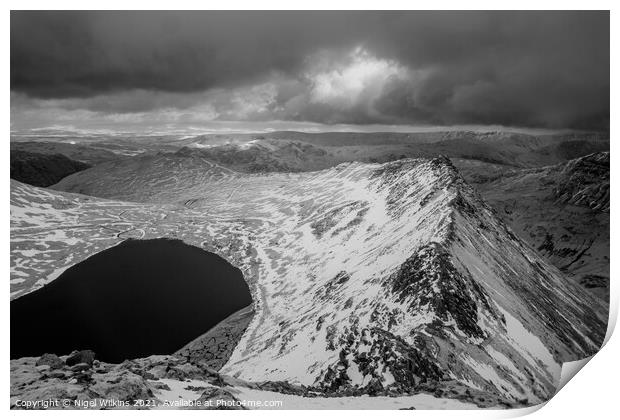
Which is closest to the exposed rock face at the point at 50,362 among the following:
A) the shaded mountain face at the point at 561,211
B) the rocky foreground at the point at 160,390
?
the rocky foreground at the point at 160,390

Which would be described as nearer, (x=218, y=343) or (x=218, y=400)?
(x=218, y=400)

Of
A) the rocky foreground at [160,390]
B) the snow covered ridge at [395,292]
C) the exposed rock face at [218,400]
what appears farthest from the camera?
the snow covered ridge at [395,292]

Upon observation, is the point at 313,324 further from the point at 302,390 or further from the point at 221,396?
the point at 221,396

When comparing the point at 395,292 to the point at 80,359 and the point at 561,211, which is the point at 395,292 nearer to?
the point at 80,359

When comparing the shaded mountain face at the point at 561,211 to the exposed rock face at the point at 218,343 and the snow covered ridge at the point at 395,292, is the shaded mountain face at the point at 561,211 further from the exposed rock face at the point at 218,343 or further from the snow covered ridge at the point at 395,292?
the exposed rock face at the point at 218,343

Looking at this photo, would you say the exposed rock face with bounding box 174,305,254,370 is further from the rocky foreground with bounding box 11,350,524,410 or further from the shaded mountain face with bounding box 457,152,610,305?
the shaded mountain face with bounding box 457,152,610,305

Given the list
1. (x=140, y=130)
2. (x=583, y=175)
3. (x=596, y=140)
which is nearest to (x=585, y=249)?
(x=583, y=175)

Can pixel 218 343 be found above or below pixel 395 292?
below

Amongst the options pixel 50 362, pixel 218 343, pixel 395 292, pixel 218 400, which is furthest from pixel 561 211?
pixel 50 362
